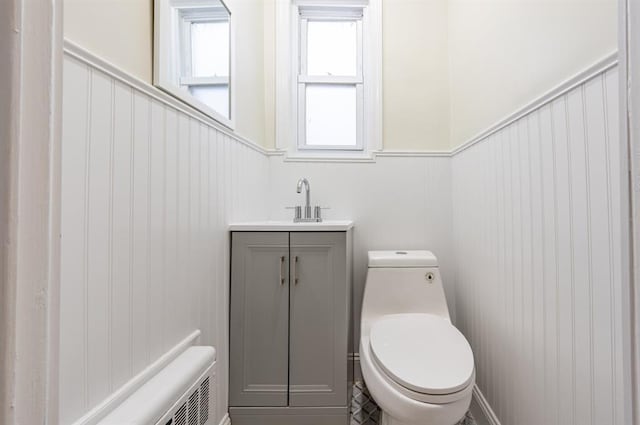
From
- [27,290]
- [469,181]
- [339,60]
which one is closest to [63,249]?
[27,290]

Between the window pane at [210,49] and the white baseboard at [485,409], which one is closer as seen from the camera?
the window pane at [210,49]

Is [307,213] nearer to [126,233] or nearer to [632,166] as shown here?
[126,233]

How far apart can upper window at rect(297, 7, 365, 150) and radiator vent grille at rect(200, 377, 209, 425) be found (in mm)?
1456

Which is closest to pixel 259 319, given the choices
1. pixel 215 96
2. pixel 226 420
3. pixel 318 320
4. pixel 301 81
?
pixel 318 320

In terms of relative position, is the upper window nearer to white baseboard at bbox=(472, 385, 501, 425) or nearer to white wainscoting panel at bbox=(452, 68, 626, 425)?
white wainscoting panel at bbox=(452, 68, 626, 425)

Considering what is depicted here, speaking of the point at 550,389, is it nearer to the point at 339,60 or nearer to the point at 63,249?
the point at 63,249

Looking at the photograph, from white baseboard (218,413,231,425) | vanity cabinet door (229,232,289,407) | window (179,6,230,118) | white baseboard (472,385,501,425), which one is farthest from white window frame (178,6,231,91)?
white baseboard (472,385,501,425)

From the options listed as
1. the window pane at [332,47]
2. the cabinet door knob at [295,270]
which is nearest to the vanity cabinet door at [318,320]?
the cabinet door knob at [295,270]

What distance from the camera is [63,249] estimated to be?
0.63m

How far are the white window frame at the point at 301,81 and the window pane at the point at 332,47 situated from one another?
0.25 feet

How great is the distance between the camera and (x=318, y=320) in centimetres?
143

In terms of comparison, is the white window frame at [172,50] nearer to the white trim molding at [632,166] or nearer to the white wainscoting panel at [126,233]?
the white wainscoting panel at [126,233]

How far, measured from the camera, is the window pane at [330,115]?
2.10 meters

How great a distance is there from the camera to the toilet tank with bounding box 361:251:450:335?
1.65 m
